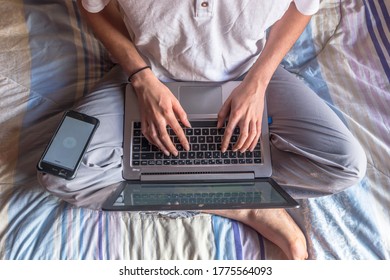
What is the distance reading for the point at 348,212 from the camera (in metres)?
0.94

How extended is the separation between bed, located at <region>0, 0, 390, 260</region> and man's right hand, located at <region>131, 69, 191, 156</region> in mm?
197

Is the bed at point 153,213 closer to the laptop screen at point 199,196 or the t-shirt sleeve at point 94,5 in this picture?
the laptop screen at point 199,196

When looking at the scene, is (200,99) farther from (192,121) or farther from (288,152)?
(288,152)

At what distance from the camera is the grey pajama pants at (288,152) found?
84cm

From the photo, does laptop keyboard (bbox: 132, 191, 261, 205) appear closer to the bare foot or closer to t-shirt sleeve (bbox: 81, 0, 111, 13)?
the bare foot

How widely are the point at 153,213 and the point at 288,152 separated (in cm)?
33

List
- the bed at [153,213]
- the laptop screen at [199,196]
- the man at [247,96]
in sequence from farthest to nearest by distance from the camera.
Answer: the bed at [153,213] < the man at [247,96] < the laptop screen at [199,196]

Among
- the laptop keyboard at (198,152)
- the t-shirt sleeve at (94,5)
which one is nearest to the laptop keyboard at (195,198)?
the laptop keyboard at (198,152)


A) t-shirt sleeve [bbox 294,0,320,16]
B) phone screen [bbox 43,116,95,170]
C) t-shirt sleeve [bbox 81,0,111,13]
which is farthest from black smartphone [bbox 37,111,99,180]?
t-shirt sleeve [bbox 294,0,320,16]

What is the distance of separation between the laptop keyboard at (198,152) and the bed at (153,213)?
16 cm

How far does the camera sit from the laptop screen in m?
0.71

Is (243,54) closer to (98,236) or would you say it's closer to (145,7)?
(145,7)

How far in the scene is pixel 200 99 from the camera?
2.94ft

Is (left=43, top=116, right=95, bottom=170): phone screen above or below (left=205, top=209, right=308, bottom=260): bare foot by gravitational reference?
above
